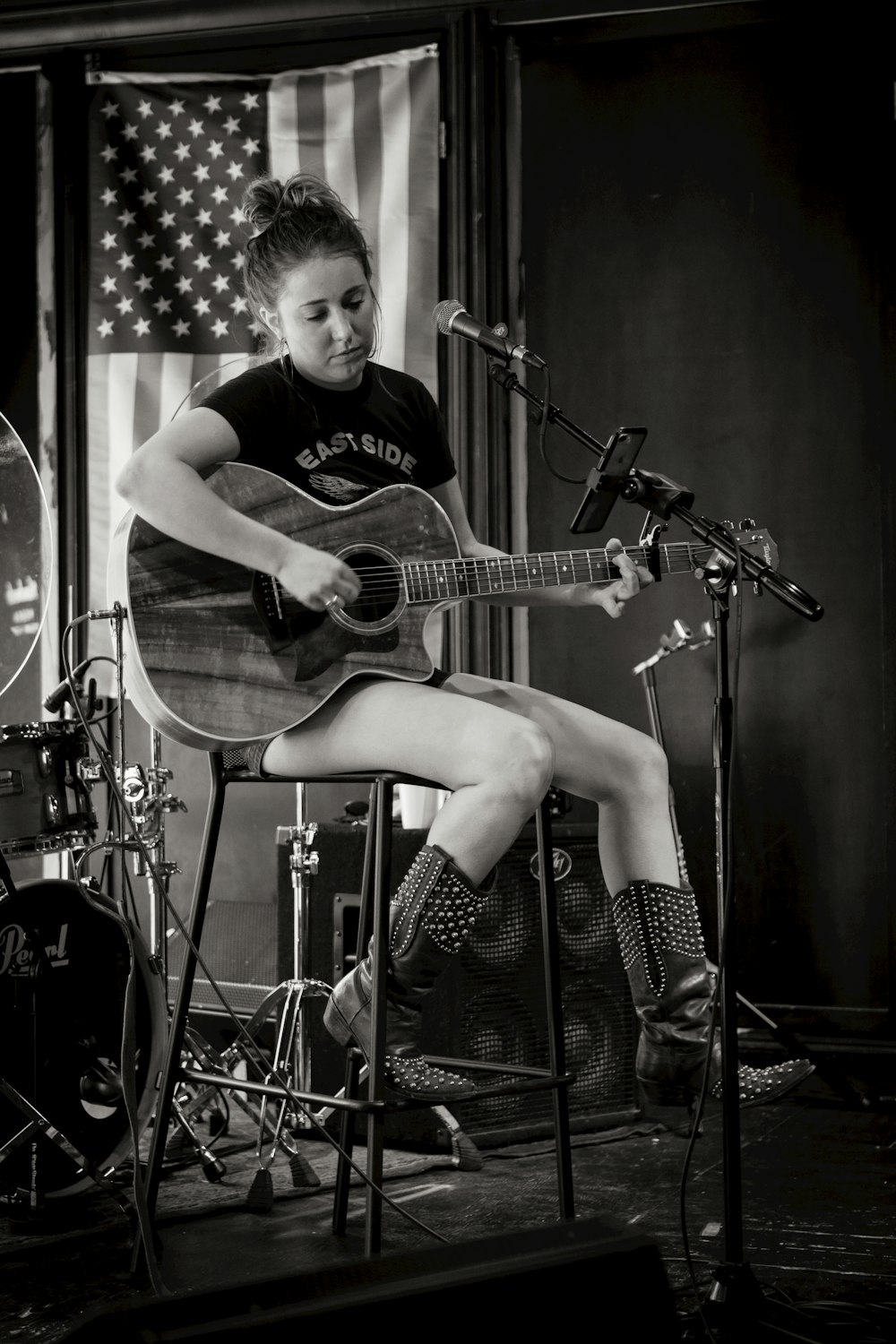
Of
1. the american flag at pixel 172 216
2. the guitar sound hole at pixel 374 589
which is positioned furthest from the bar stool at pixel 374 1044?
the american flag at pixel 172 216

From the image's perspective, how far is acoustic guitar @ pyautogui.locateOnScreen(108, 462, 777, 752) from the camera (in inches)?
81.7

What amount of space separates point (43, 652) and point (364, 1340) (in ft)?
12.6

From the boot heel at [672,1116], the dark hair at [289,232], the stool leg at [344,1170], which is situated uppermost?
the dark hair at [289,232]

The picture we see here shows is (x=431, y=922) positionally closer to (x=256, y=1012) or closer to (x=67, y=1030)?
(x=67, y=1030)

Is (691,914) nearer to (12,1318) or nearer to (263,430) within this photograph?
(263,430)

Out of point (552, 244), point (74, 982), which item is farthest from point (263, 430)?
point (552, 244)

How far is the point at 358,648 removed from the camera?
2146 millimetres

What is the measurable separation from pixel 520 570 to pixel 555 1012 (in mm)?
767

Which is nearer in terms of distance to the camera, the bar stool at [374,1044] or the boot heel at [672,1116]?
the bar stool at [374,1044]

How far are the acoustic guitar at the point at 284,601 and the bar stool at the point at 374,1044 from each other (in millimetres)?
162

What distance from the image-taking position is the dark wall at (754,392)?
3867mm

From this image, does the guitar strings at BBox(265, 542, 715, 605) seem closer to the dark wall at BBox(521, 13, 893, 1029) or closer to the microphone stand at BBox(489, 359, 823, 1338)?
the microphone stand at BBox(489, 359, 823, 1338)

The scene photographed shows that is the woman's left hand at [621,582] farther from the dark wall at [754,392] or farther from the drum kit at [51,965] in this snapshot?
the dark wall at [754,392]

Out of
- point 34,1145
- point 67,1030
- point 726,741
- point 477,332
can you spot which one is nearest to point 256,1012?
point 67,1030
